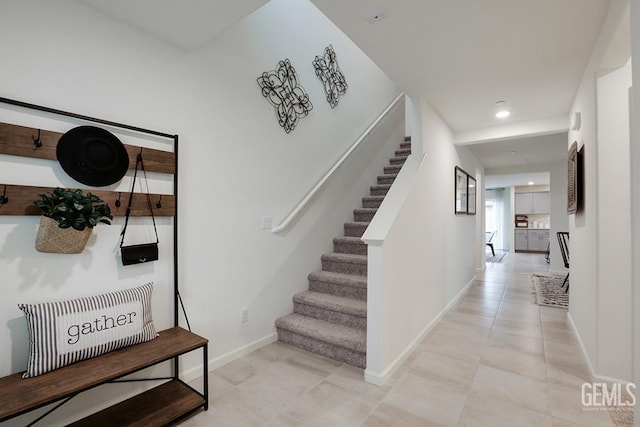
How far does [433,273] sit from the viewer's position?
→ 3.29 meters

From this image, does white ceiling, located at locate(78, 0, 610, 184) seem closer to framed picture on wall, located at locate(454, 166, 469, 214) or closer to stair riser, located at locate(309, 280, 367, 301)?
framed picture on wall, located at locate(454, 166, 469, 214)

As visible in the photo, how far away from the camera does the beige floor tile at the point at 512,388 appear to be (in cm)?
196

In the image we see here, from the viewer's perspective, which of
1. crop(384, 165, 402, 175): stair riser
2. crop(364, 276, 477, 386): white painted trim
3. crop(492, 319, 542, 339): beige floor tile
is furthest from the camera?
crop(384, 165, 402, 175): stair riser

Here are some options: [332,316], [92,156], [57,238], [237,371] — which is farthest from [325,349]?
[92,156]

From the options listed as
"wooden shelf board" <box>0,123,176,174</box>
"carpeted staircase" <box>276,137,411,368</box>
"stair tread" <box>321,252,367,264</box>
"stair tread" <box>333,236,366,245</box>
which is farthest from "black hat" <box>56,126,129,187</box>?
"stair tread" <box>333,236,366,245</box>

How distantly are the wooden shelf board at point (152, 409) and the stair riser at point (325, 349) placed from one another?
1.02 meters

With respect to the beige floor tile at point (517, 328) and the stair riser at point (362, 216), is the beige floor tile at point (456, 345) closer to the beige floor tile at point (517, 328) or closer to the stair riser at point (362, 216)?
the beige floor tile at point (517, 328)

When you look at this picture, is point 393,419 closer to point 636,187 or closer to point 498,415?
point 498,415

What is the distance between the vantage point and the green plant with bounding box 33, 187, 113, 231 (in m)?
1.42

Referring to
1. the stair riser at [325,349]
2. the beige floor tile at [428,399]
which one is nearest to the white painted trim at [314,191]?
the stair riser at [325,349]

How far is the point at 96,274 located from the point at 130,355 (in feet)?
1.59

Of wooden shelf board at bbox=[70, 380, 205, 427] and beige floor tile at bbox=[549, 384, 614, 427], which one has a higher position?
wooden shelf board at bbox=[70, 380, 205, 427]

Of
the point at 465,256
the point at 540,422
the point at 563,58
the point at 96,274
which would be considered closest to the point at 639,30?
the point at 563,58

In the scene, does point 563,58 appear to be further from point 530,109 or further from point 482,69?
point 530,109
